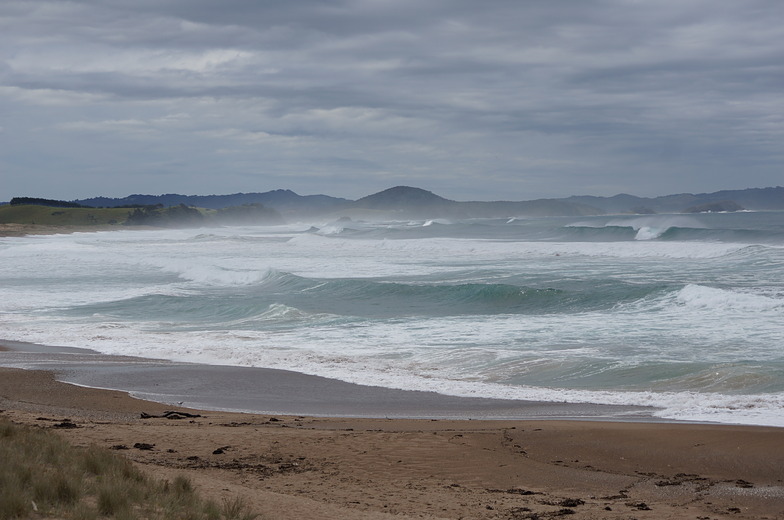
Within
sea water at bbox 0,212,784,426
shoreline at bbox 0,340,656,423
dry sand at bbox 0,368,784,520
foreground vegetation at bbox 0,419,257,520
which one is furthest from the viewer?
sea water at bbox 0,212,784,426

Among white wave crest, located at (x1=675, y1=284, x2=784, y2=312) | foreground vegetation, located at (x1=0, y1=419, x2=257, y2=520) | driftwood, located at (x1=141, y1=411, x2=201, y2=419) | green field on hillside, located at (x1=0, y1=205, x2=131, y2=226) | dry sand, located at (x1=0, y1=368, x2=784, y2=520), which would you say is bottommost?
driftwood, located at (x1=141, y1=411, x2=201, y2=419)

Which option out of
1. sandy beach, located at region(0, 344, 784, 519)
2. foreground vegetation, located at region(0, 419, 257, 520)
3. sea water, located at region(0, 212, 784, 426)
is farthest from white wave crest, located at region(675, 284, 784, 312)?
foreground vegetation, located at region(0, 419, 257, 520)

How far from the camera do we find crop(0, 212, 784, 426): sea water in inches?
502

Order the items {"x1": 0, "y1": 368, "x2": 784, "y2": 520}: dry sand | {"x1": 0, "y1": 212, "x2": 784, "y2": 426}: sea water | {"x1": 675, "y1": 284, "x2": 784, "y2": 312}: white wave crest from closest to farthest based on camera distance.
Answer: {"x1": 0, "y1": 368, "x2": 784, "y2": 520}: dry sand → {"x1": 0, "y1": 212, "x2": 784, "y2": 426}: sea water → {"x1": 675, "y1": 284, "x2": 784, "y2": 312}: white wave crest

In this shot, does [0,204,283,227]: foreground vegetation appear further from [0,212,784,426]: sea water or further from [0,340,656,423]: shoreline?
[0,340,656,423]: shoreline

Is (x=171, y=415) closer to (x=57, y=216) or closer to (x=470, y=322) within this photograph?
(x=470, y=322)

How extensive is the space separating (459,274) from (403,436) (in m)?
23.6

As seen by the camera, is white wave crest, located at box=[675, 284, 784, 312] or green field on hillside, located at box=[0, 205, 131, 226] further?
green field on hillside, located at box=[0, 205, 131, 226]

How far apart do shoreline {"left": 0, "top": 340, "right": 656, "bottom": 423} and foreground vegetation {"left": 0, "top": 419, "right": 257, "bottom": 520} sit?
4685 mm

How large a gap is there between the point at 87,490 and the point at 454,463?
12.0 ft

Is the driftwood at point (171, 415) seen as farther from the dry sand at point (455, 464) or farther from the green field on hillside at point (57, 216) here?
the green field on hillside at point (57, 216)

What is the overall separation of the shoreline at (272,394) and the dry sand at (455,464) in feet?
2.66

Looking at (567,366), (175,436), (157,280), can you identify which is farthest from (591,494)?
(157,280)

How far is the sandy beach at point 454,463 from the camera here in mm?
6664
